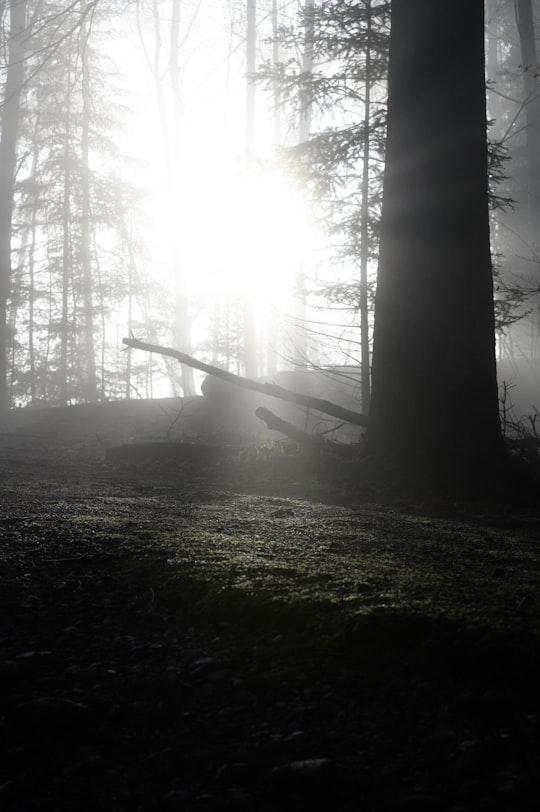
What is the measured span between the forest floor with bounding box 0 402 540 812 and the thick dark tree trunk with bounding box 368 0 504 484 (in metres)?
2.48

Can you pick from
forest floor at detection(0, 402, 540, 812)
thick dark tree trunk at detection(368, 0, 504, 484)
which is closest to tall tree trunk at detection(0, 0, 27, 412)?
thick dark tree trunk at detection(368, 0, 504, 484)

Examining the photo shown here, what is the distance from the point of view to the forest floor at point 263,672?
4.02ft

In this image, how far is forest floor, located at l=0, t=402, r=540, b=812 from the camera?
1.23 metres

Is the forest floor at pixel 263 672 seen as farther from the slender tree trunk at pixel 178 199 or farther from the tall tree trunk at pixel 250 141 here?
the slender tree trunk at pixel 178 199

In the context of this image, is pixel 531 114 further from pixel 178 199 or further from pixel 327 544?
pixel 327 544

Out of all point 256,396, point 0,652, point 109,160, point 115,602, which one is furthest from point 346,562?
point 109,160

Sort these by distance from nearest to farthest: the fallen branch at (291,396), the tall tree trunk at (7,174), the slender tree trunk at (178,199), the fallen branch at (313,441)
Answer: the fallen branch at (313,441)
the fallen branch at (291,396)
the tall tree trunk at (7,174)
the slender tree trunk at (178,199)

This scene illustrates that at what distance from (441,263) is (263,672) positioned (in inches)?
184

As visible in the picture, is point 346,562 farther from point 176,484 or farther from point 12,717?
point 176,484

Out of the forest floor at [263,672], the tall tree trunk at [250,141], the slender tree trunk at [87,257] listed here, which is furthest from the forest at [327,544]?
the tall tree trunk at [250,141]

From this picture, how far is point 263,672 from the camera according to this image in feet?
5.45

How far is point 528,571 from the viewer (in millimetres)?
2514

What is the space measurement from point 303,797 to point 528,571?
1.64m

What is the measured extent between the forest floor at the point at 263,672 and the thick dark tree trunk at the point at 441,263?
2.48m
